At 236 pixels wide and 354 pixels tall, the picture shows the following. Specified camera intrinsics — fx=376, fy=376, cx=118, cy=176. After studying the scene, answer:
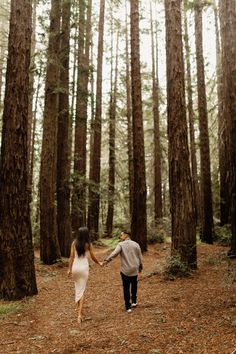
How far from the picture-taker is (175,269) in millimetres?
10438

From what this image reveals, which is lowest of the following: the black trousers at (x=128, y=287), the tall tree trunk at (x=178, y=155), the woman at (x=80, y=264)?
the black trousers at (x=128, y=287)

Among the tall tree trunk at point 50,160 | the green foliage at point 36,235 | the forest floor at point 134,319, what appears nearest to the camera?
the forest floor at point 134,319

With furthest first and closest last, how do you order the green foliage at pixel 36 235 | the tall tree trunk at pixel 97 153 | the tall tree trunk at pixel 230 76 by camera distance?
Result: 1. the tall tree trunk at pixel 97 153
2. the green foliage at pixel 36 235
3. the tall tree trunk at pixel 230 76

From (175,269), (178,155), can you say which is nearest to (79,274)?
(175,269)

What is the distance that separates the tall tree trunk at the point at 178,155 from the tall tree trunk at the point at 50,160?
4.64 metres

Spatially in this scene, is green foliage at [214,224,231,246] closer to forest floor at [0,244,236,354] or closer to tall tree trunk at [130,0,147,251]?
tall tree trunk at [130,0,147,251]

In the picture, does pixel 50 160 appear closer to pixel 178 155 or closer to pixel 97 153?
pixel 178 155

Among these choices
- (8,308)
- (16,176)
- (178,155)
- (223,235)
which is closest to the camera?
(8,308)

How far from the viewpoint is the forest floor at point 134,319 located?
532 cm

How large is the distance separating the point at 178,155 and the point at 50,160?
17.0ft

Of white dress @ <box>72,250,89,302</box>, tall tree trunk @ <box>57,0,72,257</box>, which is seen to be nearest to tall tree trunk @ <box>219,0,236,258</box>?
white dress @ <box>72,250,89,302</box>

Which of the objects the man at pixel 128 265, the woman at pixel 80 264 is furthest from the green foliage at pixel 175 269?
the woman at pixel 80 264

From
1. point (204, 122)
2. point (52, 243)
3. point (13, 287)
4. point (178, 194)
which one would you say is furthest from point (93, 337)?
point (204, 122)

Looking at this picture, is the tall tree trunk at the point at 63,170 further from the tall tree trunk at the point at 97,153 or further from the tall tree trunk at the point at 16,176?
the tall tree trunk at the point at 16,176
